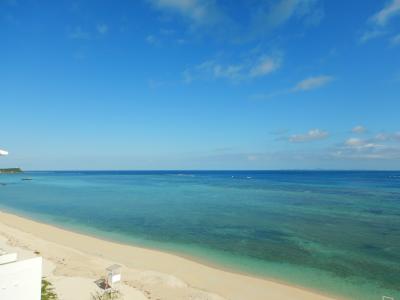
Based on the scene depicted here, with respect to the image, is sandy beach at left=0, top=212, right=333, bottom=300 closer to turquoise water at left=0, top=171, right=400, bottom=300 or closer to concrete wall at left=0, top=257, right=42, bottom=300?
concrete wall at left=0, top=257, right=42, bottom=300

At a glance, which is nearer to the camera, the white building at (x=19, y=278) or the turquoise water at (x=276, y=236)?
the white building at (x=19, y=278)

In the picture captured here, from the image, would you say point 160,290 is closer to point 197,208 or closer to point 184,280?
point 184,280

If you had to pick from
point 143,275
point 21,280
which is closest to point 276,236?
point 143,275

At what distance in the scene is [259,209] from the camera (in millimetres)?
40875

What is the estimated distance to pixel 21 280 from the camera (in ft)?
25.8

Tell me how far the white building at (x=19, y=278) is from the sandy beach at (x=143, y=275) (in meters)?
0.50

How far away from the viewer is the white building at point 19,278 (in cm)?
754

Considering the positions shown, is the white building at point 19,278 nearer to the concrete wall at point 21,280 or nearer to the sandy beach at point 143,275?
the concrete wall at point 21,280

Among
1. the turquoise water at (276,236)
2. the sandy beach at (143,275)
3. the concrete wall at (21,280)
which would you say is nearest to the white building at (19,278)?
the concrete wall at (21,280)

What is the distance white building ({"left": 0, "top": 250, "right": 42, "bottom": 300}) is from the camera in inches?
297

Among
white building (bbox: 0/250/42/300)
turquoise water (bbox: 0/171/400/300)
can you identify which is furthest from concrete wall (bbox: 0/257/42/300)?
turquoise water (bbox: 0/171/400/300)

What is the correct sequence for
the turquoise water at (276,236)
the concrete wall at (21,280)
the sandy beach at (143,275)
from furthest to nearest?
the turquoise water at (276,236)
the sandy beach at (143,275)
the concrete wall at (21,280)

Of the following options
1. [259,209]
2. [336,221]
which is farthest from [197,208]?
[336,221]

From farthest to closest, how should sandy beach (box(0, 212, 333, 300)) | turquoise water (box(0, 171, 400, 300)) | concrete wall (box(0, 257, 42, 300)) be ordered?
1. turquoise water (box(0, 171, 400, 300))
2. sandy beach (box(0, 212, 333, 300))
3. concrete wall (box(0, 257, 42, 300))
